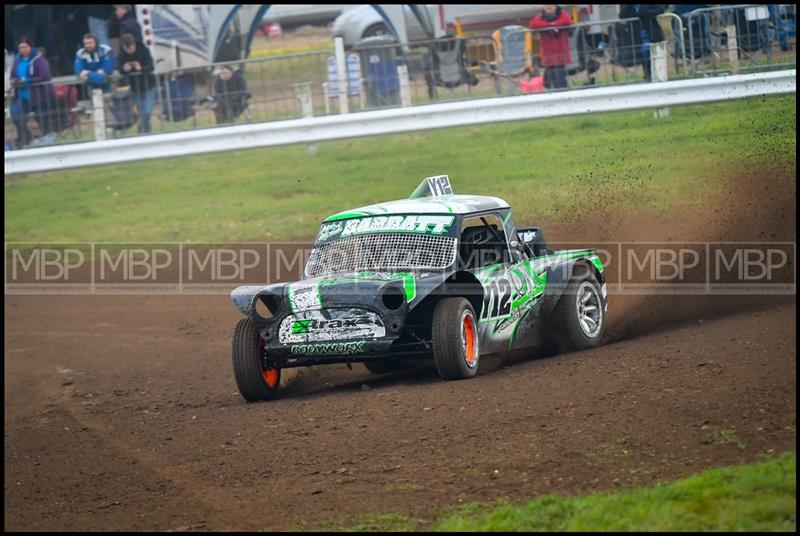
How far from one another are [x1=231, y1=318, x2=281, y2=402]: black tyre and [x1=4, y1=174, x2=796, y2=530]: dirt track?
0.47 feet

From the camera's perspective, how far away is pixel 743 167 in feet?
47.4

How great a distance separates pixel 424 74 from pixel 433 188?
22.4 ft

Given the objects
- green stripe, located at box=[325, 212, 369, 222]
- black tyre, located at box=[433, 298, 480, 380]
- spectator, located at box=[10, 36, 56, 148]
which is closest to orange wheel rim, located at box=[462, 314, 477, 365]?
black tyre, located at box=[433, 298, 480, 380]

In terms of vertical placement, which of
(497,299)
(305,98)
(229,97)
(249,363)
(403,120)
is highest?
(229,97)

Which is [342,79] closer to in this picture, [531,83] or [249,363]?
[531,83]

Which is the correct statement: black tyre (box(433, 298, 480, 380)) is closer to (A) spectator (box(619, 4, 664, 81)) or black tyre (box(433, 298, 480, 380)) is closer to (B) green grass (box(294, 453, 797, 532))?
(B) green grass (box(294, 453, 797, 532))

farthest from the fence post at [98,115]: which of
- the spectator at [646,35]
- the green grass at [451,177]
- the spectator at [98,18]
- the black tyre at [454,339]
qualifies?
the black tyre at [454,339]

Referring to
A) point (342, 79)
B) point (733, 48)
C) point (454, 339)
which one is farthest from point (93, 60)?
point (454, 339)

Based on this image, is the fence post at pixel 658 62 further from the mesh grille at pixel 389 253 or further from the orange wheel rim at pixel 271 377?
the orange wheel rim at pixel 271 377

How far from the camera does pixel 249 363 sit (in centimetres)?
853

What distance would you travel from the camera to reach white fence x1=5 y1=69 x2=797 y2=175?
15320mm

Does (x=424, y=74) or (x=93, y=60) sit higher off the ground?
(x=93, y=60)

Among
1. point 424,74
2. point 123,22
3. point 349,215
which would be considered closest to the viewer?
point 349,215

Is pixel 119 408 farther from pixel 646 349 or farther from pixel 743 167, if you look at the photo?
pixel 743 167
